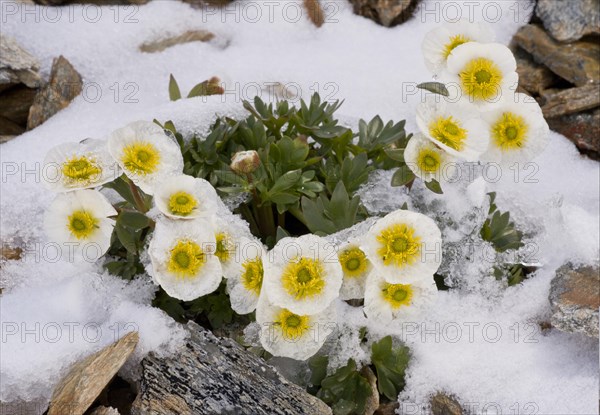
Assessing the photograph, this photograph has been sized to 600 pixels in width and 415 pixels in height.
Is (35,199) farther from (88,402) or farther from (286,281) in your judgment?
(286,281)

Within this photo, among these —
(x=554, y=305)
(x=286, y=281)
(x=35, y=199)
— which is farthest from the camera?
(x=35, y=199)

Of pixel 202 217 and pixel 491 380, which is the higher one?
pixel 202 217

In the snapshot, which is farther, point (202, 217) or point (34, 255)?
point (34, 255)

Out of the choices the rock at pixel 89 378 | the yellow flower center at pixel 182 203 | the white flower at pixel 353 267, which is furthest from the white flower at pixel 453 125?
the rock at pixel 89 378

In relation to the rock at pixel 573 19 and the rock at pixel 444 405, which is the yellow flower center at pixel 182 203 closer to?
the rock at pixel 444 405

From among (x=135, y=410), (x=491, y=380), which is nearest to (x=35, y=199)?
(x=135, y=410)

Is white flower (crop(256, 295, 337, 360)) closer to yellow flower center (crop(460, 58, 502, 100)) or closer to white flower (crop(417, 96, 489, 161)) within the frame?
white flower (crop(417, 96, 489, 161))
